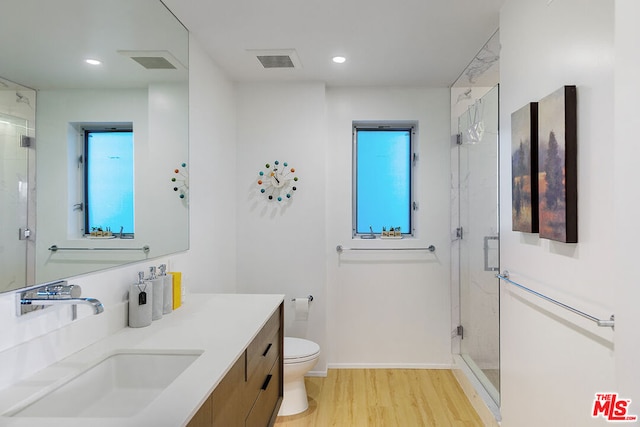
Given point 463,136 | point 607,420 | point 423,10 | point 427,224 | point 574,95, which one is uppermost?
point 423,10

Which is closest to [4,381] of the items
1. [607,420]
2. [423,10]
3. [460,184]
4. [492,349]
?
[607,420]

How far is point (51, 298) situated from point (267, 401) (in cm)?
116

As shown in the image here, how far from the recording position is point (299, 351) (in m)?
2.70

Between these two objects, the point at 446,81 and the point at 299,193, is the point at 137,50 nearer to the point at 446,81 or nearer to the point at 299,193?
the point at 299,193

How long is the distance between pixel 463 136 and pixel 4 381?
3.15 meters

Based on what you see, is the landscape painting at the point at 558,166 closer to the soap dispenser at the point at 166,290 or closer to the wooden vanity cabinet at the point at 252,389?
the wooden vanity cabinet at the point at 252,389

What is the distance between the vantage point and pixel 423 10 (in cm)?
214

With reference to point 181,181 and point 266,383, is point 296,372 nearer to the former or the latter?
point 266,383

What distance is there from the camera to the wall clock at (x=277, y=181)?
130 inches

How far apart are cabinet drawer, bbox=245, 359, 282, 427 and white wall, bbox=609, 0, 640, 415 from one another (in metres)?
1.31

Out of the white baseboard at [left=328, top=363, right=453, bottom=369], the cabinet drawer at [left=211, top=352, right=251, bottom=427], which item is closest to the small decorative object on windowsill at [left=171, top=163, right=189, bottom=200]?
the cabinet drawer at [left=211, top=352, right=251, bottom=427]

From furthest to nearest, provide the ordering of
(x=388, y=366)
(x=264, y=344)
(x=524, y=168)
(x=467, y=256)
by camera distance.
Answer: (x=388, y=366), (x=467, y=256), (x=264, y=344), (x=524, y=168)

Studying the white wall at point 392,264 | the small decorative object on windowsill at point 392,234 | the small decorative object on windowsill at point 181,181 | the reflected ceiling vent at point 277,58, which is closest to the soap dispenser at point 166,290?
the small decorative object on windowsill at point 181,181

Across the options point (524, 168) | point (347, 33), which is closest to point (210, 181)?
point (347, 33)
